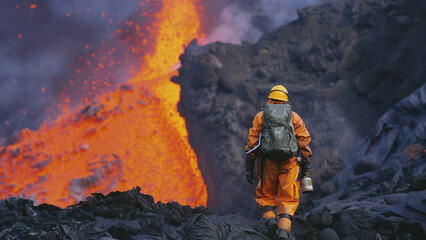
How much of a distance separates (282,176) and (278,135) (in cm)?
64

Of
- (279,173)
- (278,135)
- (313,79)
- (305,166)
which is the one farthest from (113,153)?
(278,135)

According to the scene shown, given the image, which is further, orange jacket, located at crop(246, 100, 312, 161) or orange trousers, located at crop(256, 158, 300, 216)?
orange jacket, located at crop(246, 100, 312, 161)

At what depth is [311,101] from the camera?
1453cm

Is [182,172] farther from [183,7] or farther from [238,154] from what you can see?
[183,7]

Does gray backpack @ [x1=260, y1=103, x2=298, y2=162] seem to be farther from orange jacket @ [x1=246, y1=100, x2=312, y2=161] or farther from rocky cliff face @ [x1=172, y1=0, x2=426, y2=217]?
rocky cliff face @ [x1=172, y1=0, x2=426, y2=217]

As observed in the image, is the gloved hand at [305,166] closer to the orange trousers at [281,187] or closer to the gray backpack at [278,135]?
the orange trousers at [281,187]

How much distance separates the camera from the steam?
26.2 m

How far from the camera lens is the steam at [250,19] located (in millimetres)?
26188

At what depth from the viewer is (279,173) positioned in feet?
13.6

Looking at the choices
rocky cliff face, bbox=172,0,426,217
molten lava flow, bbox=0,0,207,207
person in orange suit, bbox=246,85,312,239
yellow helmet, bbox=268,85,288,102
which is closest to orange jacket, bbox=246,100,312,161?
person in orange suit, bbox=246,85,312,239

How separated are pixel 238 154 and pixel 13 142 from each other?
15562 millimetres

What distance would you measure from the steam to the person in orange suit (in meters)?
22.8

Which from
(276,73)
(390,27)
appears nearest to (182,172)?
(276,73)

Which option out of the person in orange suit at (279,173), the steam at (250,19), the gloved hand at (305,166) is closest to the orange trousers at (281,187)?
the person in orange suit at (279,173)
